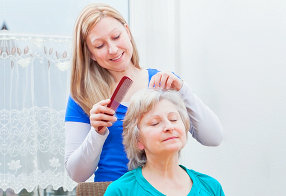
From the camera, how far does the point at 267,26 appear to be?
64.8 inches

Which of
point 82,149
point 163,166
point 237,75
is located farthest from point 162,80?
point 237,75

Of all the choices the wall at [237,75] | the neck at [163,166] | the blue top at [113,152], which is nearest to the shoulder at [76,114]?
the blue top at [113,152]

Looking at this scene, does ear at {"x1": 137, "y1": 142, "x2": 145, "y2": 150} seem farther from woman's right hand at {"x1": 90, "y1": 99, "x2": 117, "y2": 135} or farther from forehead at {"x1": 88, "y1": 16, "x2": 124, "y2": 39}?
forehead at {"x1": 88, "y1": 16, "x2": 124, "y2": 39}

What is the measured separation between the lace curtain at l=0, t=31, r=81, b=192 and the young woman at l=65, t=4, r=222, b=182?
67 centimetres

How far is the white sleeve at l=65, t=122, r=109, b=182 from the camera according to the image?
1371mm

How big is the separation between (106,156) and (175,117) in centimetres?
40

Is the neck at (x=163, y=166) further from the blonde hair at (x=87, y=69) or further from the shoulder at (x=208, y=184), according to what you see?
the blonde hair at (x=87, y=69)

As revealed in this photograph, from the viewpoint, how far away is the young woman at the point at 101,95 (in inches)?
56.8

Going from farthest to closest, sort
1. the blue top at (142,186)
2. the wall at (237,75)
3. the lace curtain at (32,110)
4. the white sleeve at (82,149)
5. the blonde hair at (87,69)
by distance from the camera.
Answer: the lace curtain at (32,110) → the wall at (237,75) → the blonde hair at (87,69) → the white sleeve at (82,149) → the blue top at (142,186)

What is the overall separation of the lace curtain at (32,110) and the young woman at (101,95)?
0.67 meters

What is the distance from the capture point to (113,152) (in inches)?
59.1

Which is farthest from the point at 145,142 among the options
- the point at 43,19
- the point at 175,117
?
the point at 43,19

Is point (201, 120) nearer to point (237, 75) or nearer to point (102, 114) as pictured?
point (102, 114)

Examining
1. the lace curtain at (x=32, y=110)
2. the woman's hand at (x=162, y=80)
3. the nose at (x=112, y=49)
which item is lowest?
the lace curtain at (x=32, y=110)
